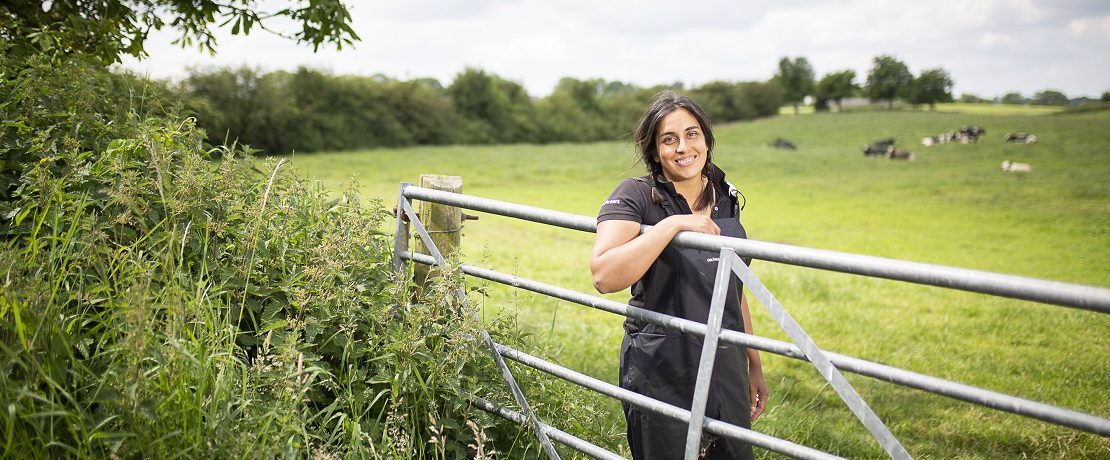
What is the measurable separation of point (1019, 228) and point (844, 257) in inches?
805

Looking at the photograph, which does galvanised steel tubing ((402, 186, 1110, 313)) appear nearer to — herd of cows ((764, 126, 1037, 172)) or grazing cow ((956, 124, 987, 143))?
herd of cows ((764, 126, 1037, 172))

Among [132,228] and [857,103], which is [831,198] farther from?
[857,103]

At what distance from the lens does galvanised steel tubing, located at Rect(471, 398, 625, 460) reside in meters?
2.97

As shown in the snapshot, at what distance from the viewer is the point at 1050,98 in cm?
6016

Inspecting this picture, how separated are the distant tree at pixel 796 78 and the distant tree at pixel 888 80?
11.3 metres

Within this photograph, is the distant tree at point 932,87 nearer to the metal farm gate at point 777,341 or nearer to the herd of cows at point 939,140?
the herd of cows at point 939,140

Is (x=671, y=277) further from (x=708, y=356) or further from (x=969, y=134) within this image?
Answer: (x=969, y=134)

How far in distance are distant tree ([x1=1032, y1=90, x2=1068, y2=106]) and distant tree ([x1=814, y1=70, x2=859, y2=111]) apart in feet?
78.3

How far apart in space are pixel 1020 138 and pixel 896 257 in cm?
3076

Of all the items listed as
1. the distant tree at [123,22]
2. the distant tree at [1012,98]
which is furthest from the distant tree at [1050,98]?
the distant tree at [123,22]

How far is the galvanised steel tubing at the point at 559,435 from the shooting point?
2.97 metres

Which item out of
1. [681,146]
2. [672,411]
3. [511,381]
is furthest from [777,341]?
[511,381]

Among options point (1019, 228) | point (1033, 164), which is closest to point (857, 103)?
point (1033, 164)

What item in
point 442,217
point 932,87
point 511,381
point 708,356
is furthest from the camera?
point 932,87
